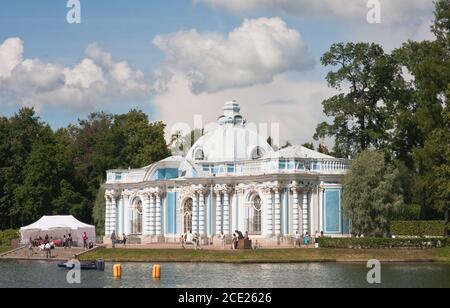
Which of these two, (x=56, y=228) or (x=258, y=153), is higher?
(x=258, y=153)

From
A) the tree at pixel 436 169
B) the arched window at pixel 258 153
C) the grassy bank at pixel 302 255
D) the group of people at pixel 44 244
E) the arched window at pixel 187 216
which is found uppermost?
the arched window at pixel 258 153

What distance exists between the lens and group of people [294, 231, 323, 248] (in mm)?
69000

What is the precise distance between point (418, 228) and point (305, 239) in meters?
11.1

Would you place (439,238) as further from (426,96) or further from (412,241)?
(426,96)

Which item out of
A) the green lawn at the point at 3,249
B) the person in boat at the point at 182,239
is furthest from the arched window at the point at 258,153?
the green lawn at the point at 3,249

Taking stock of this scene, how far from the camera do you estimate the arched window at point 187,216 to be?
257 feet

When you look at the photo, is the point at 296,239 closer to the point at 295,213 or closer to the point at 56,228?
the point at 295,213

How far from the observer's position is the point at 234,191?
246 ft

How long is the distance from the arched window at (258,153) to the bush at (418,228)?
10967 mm

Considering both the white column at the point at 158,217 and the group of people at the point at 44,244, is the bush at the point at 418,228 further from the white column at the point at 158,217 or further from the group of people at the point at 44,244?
the group of people at the point at 44,244

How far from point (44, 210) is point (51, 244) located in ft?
78.4

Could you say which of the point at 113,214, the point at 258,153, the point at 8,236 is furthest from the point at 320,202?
the point at 8,236
